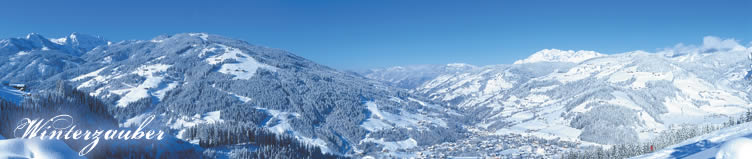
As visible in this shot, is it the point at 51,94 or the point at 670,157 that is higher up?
the point at 51,94

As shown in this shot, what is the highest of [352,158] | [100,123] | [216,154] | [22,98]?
[22,98]

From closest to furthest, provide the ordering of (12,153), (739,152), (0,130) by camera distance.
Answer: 1. (739,152)
2. (12,153)
3. (0,130)

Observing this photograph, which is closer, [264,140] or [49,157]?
[49,157]

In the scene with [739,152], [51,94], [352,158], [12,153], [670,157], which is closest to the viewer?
[739,152]

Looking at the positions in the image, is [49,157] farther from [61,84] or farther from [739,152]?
[61,84]

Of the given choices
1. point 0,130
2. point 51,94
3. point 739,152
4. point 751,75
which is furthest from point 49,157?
point 51,94

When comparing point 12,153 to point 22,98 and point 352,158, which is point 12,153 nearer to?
point 22,98
